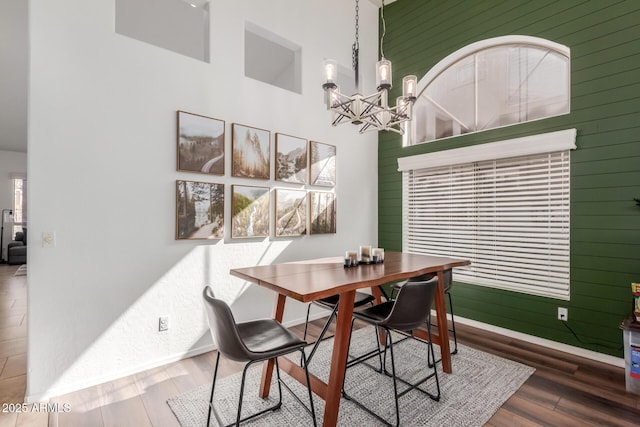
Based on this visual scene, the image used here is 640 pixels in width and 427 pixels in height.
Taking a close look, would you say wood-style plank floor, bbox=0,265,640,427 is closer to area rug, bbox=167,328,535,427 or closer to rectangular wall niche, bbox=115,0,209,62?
area rug, bbox=167,328,535,427

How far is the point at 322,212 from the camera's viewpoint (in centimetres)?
392

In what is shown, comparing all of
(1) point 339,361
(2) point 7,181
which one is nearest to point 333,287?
(1) point 339,361

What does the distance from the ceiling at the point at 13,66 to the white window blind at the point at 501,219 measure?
113 inches

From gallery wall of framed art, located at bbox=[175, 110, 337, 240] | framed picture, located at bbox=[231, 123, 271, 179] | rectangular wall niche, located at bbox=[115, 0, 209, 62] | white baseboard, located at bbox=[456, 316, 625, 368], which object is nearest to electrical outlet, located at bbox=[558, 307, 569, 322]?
white baseboard, located at bbox=[456, 316, 625, 368]

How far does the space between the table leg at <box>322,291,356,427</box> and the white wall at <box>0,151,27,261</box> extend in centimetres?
1115

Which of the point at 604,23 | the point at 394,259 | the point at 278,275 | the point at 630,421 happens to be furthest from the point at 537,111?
the point at 278,275

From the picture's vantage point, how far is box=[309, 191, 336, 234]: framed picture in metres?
3.83

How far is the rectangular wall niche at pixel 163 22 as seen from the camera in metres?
3.64

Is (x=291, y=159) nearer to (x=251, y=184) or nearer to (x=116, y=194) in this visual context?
(x=251, y=184)

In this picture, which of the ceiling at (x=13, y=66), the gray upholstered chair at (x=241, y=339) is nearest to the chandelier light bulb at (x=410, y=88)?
the gray upholstered chair at (x=241, y=339)

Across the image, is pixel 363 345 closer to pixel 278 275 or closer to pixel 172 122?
pixel 278 275

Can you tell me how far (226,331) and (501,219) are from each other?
3.18 metres

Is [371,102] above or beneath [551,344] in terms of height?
above

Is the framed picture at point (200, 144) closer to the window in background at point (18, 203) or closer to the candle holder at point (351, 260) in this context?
the candle holder at point (351, 260)
